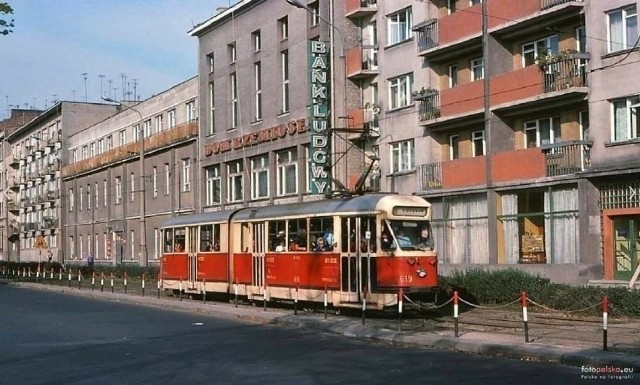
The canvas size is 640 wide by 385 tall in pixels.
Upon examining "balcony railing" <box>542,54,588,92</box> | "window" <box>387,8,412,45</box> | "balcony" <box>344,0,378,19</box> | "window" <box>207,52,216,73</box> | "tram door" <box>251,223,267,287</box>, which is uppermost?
"window" <box>207,52,216,73</box>

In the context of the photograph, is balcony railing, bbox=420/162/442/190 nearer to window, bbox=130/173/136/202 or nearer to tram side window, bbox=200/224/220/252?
tram side window, bbox=200/224/220/252

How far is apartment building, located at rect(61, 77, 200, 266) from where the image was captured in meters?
60.8

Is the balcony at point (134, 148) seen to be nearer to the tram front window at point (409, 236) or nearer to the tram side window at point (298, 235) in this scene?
the tram side window at point (298, 235)

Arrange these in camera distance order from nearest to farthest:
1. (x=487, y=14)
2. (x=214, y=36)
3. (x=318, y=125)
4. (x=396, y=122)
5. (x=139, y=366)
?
(x=139, y=366) → (x=487, y=14) → (x=396, y=122) → (x=318, y=125) → (x=214, y=36)

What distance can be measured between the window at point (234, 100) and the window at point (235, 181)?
2.16 metres

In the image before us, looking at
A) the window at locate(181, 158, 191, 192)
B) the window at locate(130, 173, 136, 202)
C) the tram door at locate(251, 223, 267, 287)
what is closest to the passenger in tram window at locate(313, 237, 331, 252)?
the tram door at locate(251, 223, 267, 287)

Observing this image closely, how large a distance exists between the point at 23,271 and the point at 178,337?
196ft

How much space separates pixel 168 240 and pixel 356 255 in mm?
14536

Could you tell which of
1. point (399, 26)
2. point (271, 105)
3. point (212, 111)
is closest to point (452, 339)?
point (399, 26)

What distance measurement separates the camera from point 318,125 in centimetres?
4369

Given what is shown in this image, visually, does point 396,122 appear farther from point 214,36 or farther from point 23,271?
point 23,271

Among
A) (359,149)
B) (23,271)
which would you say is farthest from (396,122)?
(23,271)

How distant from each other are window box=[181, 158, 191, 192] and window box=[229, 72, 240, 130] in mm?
6808

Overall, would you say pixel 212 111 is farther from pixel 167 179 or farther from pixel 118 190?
pixel 118 190
